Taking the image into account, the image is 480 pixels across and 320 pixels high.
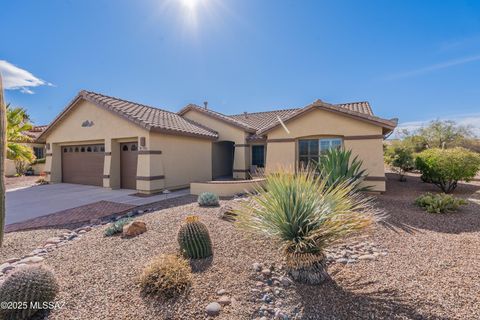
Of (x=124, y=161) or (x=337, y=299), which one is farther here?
(x=124, y=161)

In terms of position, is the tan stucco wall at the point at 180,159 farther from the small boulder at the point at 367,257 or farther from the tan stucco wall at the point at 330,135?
the small boulder at the point at 367,257

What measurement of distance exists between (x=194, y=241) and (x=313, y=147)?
9513mm

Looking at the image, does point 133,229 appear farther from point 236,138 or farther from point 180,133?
point 236,138

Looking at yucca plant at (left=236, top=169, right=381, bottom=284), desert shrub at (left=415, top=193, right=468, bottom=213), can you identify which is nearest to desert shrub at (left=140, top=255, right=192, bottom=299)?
yucca plant at (left=236, top=169, right=381, bottom=284)

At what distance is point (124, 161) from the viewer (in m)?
13.7

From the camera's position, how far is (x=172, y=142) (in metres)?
13.2

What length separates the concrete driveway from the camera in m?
9.32

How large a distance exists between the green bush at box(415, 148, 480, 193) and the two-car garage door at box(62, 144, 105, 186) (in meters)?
18.6

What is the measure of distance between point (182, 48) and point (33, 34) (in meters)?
6.14

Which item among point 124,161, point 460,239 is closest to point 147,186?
point 124,161

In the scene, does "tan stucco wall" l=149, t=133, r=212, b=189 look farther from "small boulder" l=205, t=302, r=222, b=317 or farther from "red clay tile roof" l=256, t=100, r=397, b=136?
"small boulder" l=205, t=302, r=222, b=317

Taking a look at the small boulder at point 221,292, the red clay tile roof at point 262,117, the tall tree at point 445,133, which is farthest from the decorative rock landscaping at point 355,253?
the tall tree at point 445,133

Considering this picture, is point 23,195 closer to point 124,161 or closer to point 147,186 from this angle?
point 124,161

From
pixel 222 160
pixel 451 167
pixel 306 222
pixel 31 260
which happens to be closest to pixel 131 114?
pixel 222 160
